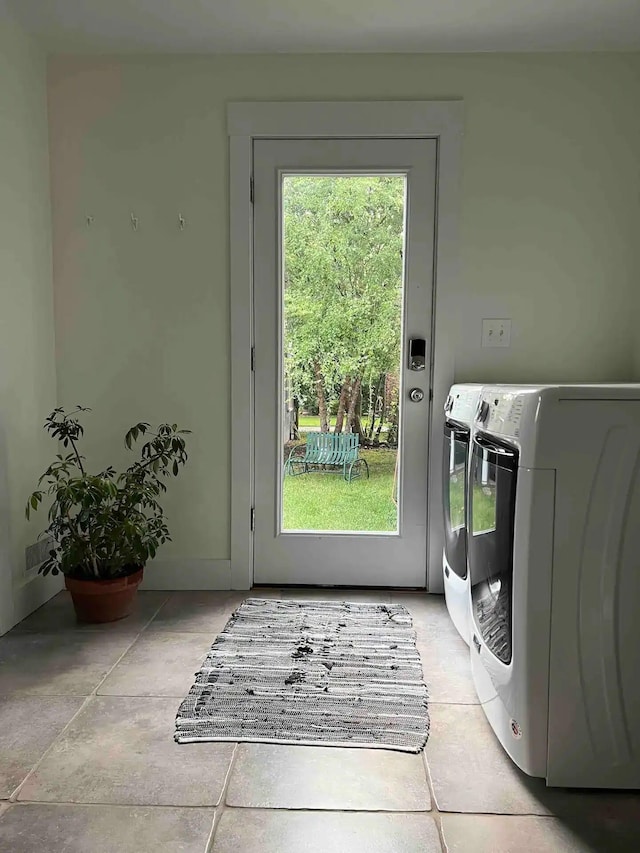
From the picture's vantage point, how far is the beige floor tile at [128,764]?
150 centimetres

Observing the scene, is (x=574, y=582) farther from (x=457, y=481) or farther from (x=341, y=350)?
(x=341, y=350)

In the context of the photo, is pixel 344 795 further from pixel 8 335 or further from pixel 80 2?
pixel 80 2

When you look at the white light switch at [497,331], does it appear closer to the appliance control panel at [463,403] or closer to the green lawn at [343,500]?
the appliance control panel at [463,403]

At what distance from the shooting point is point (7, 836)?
136 centimetres

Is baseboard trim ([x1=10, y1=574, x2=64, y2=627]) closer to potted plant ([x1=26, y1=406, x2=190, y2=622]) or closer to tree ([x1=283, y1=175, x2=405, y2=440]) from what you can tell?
potted plant ([x1=26, y1=406, x2=190, y2=622])

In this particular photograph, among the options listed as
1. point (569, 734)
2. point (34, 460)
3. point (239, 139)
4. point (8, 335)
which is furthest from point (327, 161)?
point (569, 734)

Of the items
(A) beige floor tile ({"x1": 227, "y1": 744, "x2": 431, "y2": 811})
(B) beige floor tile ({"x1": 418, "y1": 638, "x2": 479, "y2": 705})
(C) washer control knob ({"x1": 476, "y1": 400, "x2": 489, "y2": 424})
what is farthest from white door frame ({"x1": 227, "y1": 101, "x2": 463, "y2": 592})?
(A) beige floor tile ({"x1": 227, "y1": 744, "x2": 431, "y2": 811})

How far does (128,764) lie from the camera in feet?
5.29

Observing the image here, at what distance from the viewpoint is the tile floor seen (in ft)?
4.47

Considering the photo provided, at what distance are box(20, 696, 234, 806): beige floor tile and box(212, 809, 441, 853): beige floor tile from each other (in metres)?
0.12

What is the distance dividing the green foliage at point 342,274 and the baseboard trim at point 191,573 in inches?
34.1

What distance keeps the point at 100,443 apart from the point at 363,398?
3.81ft

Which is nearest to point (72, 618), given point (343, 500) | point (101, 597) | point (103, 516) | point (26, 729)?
point (101, 597)

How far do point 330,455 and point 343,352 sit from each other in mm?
448
